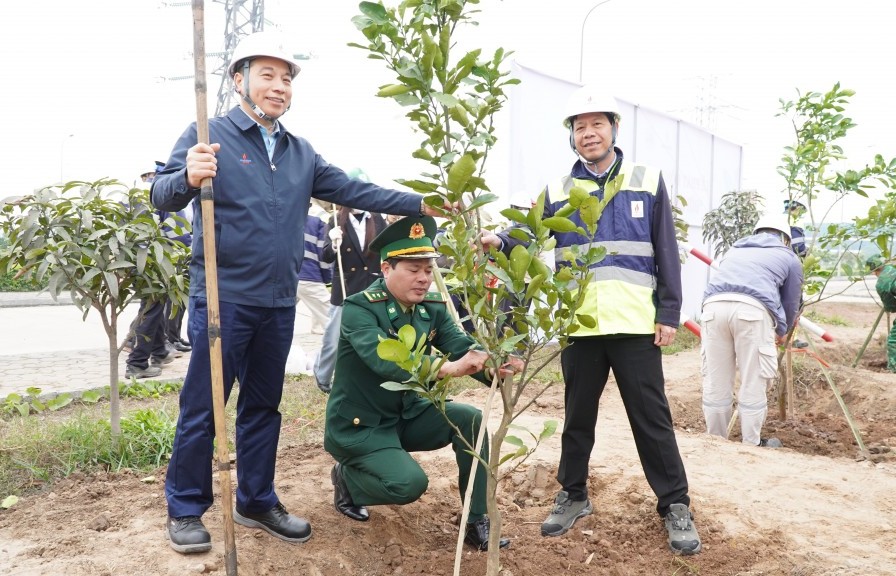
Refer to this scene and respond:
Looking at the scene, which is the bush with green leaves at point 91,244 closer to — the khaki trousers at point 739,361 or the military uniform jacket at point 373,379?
the military uniform jacket at point 373,379

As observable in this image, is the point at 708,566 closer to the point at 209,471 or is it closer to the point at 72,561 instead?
the point at 209,471

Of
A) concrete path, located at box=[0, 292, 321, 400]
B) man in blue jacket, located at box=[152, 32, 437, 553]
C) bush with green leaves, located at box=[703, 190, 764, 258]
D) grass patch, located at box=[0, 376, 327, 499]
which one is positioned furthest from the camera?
bush with green leaves, located at box=[703, 190, 764, 258]

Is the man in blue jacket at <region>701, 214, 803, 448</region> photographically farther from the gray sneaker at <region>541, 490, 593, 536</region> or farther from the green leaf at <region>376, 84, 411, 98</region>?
the green leaf at <region>376, 84, 411, 98</region>

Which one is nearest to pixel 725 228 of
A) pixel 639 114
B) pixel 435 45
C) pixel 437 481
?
pixel 639 114

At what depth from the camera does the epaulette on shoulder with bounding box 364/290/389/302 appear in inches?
127

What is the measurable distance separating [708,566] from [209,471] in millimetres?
2140

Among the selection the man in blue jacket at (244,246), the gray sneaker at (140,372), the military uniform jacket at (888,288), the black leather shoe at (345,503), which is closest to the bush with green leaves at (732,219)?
the military uniform jacket at (888,288)

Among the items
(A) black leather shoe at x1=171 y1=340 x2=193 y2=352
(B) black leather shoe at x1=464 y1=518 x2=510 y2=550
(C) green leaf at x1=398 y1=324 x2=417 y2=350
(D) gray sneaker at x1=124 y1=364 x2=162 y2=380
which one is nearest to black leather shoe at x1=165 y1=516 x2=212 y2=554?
(B) black leather shoe at x1=464 y1=518 x2=510 y2=550

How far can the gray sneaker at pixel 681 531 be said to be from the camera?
3.25 meters

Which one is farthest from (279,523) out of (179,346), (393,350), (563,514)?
(179,346)

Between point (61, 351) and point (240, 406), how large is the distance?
734cm

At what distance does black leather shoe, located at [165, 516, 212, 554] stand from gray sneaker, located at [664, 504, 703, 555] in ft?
6.51

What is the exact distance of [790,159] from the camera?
610 centimetres

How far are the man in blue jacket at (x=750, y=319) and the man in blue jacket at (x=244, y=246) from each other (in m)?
3.10
